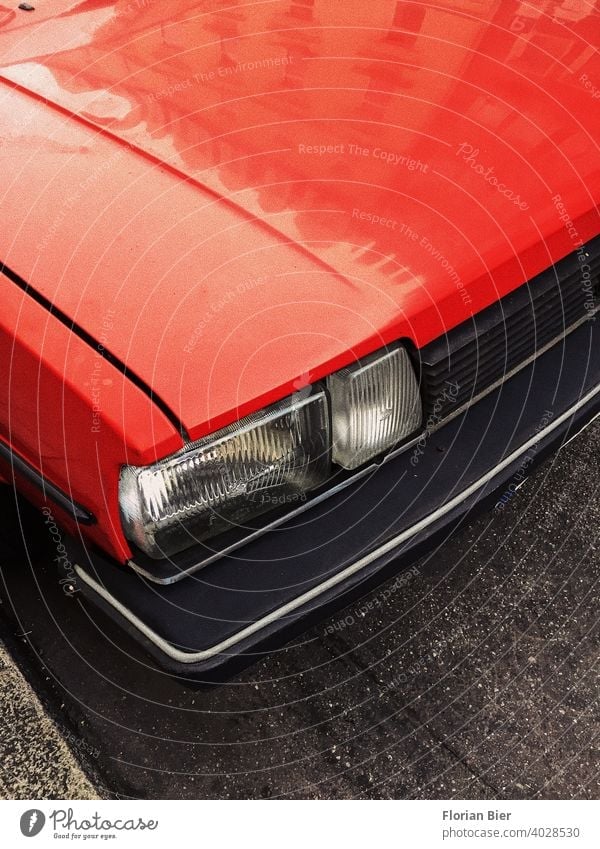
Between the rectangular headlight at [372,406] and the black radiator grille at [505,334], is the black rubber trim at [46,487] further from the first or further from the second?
the black radiator grille at [505,334]

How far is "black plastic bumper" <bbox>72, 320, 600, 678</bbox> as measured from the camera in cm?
154

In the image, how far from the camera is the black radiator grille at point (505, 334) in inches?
66.8

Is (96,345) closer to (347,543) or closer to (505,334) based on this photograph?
(347,543)

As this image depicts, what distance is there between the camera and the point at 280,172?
1.79 m

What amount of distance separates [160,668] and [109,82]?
1.41 metres

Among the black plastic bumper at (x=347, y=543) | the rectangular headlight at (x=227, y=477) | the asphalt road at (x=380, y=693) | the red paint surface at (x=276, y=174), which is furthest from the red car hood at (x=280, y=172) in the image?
the asphalt road at (x=380, y=693)

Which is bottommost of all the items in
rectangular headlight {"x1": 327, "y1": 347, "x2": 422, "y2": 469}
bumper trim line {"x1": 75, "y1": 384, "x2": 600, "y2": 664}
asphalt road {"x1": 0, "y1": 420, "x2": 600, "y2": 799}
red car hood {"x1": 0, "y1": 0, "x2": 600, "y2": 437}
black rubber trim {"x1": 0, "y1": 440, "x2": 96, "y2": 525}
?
asphalt road {"x1": 0, "y1": 420, "x2": 600, "y2": 799}

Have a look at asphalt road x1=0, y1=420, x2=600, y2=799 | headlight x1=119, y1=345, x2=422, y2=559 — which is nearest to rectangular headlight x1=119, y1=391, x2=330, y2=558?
headlight x1=119, y1=345, x2=422, y2=559

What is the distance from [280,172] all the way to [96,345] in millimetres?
595

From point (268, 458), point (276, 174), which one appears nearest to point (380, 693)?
point (268, 458)

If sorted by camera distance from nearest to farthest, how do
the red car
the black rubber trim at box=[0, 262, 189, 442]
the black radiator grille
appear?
the black rubber trim at box=[0, 262, 189, 442]
the red car
the black radiator grille

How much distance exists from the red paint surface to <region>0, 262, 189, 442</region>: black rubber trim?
1cm

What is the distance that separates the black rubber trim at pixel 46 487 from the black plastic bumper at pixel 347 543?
108 mm

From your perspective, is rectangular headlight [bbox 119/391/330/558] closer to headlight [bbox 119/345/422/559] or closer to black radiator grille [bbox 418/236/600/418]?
headlight [bbox 119/345/422/559]
